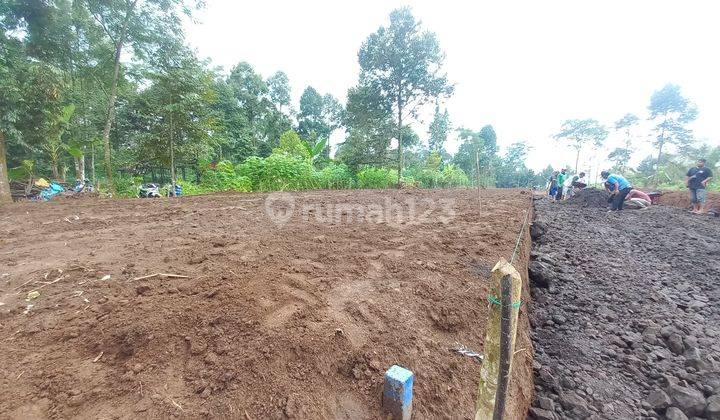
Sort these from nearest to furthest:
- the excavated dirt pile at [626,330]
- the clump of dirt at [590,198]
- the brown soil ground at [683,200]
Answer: the excavated dirt pile at [626,330], the brown soil ground at [683,200], the clump of dirt at [590,198]

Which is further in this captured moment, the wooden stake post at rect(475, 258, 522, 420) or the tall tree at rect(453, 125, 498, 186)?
the tall tree at rect(453, 125, 498, 186)

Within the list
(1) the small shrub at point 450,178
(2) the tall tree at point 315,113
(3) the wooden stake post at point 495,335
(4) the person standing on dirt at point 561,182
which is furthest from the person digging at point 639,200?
(2) the tall tree at point 315,113

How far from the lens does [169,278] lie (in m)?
2.28

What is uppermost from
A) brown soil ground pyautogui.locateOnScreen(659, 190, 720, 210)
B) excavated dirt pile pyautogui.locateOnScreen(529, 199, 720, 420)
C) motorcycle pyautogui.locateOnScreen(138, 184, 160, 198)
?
motorcycle pyautogui.locateOnScreen(138, 184, 160, 198)

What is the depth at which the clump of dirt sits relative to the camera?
30.2ft

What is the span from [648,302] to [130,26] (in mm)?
14020

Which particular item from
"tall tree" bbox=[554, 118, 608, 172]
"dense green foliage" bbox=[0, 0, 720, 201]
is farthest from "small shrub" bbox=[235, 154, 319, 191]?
"tall tree" bbox=[554, 118, 608, 172]

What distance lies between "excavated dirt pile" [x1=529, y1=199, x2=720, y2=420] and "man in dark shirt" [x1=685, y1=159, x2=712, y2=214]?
4.21m

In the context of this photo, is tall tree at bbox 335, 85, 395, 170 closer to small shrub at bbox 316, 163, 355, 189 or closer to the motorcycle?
small shrub at bbox 316, 163, 355, 189

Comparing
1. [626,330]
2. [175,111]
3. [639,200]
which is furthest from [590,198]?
[175,111]

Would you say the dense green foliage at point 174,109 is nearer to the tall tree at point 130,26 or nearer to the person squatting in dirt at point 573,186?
the tall tree at point 130,26

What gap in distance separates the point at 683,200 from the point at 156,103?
18.5 m

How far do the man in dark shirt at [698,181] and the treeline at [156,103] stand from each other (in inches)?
255

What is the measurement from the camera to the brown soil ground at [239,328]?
4.07 feet
